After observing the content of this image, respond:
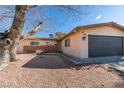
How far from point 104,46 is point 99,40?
0.76 m

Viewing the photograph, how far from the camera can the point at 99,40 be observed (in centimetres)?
998

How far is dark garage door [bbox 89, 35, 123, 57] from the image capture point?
9.65 metres

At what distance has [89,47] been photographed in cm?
948

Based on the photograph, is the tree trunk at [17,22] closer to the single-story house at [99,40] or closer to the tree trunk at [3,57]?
the tree trunk at [3,57]

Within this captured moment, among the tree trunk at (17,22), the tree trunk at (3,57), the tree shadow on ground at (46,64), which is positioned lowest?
the tree shadow on ground at (46,64)

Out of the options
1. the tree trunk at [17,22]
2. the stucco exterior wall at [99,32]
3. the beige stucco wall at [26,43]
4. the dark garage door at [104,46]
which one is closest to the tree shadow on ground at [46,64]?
the tree trunk at [17,22]

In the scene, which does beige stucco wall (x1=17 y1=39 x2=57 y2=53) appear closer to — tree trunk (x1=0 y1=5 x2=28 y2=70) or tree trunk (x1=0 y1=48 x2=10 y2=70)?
tree trunk (x1=0 y1=5 x2=28 y2=70)

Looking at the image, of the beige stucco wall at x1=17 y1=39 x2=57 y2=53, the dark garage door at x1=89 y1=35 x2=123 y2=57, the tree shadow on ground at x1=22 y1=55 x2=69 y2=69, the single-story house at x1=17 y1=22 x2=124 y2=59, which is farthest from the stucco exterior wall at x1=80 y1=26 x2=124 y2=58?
the beige stucco wall at x1=17 y1=39 x2=57 y2=53

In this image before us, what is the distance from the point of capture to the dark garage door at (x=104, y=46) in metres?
9.65

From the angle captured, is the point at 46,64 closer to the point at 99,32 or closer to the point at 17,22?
the point at 17,22

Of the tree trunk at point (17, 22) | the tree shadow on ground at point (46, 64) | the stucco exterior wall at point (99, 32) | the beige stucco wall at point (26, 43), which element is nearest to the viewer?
the tree trunk at point (17, 22)
